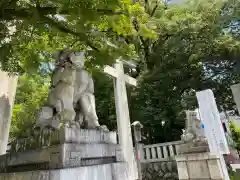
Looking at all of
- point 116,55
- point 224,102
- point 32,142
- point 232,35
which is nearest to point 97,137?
point 32,142

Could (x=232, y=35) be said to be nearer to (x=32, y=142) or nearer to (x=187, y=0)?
(x=187, y=0)

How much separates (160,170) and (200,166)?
76.6 inches

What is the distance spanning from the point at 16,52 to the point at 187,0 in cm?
843

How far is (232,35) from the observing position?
303 inches

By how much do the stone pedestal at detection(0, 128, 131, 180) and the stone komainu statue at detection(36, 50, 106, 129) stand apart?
20cm

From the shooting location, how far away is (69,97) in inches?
96.0

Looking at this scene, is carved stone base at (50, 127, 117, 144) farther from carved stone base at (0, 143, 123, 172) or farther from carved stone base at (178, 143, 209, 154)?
carved stone base at (178, 143, 209, 154)

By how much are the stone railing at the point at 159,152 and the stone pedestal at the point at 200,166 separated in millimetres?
1200

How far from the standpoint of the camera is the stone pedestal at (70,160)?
71.6 inches

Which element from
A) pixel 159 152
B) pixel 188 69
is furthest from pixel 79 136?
pixel 188 69

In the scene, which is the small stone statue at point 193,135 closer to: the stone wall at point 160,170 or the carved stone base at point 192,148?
the carved stone base at point 192,148

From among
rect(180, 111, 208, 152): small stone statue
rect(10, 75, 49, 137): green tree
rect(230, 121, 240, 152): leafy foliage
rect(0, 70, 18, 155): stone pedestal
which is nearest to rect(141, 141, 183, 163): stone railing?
rect(180, 111, 208, 152): small stone statue

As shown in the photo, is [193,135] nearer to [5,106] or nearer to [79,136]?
[79,136]

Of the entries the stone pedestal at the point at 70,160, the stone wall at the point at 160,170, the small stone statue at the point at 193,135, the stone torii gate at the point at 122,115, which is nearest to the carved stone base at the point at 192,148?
the small stone statue at the point at 193,135
